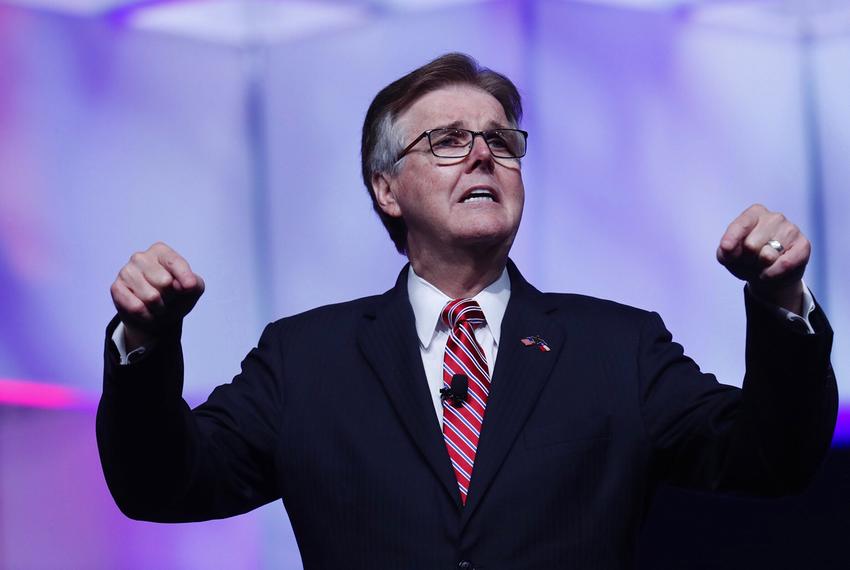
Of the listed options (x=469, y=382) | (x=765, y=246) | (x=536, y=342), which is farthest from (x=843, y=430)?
(x=765, y=246)

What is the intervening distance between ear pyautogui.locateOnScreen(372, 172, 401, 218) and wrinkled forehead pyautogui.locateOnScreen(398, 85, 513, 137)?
131 mm

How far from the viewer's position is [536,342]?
1.91 meters

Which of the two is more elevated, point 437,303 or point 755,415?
point 437,303

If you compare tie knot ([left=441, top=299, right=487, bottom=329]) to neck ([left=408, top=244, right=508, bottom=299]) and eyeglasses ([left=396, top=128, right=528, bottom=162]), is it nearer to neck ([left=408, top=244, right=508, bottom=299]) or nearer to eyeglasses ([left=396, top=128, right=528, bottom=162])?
neck ([left=408, top=244, right=508, bottom=299])

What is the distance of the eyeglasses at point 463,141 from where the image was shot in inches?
84.4

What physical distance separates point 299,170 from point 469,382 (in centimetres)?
110

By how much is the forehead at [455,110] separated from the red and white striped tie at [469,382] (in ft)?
1.28

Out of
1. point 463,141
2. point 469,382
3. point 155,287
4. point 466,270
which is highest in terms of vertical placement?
point 463,141

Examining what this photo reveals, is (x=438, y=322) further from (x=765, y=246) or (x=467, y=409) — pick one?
(x=765, y=246)

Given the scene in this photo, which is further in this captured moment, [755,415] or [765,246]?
[755,415]

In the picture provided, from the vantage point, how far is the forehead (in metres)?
2.18

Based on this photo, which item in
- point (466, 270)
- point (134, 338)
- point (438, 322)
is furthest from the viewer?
point (466, 270)

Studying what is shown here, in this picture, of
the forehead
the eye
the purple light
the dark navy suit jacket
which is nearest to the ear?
the forehead

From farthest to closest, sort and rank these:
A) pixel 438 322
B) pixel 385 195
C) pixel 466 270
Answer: pixel 385 195 → pixel 466 270 → pixel 438 322
